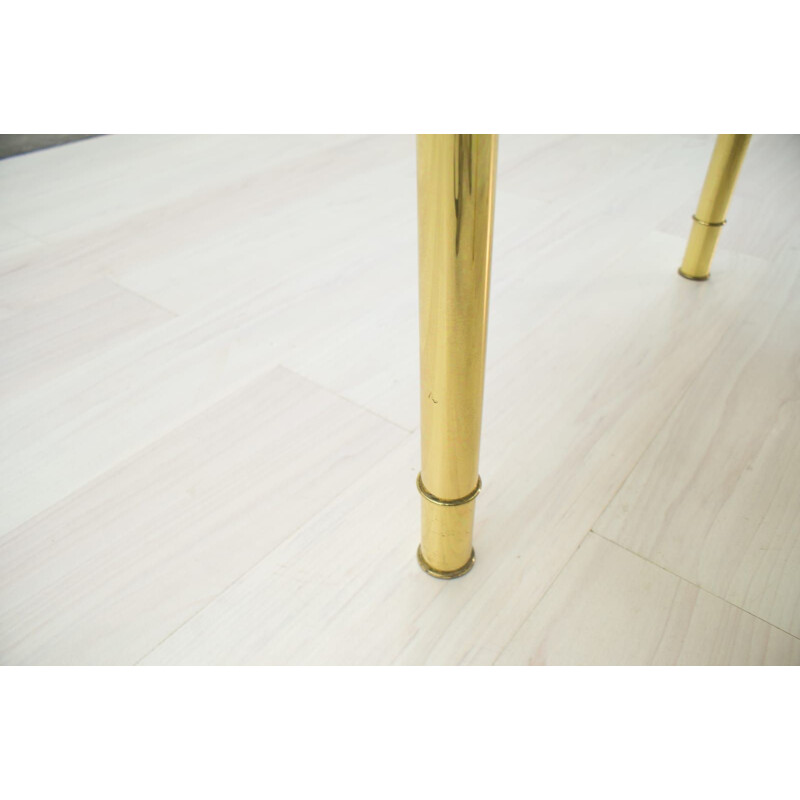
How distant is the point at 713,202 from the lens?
705mm

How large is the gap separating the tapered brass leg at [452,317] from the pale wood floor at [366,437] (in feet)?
0.26

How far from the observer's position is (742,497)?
0.50 meters

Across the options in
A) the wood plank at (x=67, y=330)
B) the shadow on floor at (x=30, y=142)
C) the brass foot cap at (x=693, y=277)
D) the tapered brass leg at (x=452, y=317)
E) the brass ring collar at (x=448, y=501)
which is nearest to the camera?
the tapered brass leg at (x=452, y=317)

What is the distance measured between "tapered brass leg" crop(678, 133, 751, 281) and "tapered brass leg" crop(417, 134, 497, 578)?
505mm

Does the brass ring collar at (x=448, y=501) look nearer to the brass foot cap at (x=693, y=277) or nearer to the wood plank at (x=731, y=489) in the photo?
the wood plank at (x=731, y=489)

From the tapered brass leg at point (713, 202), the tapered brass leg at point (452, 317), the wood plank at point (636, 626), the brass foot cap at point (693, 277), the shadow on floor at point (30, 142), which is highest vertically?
the tapered brass leg at point (452, 317)

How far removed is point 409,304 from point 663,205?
48cm

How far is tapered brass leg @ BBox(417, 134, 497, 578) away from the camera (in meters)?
0.27

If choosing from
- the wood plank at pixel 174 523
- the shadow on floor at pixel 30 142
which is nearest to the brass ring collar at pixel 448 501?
the wood plank at pixel 174 523

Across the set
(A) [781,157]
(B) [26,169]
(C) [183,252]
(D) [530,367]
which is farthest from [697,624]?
(B) [26,169]

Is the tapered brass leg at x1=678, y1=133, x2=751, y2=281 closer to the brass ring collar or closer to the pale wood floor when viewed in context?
the pale wood floor

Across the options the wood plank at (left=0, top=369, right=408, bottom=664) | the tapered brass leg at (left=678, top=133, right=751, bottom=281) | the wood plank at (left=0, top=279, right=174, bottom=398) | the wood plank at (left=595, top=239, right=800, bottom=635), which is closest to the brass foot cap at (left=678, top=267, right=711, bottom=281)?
the tapered brass leg at (left=678, top=133, right=751, bottom=281)

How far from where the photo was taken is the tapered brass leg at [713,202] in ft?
2.18

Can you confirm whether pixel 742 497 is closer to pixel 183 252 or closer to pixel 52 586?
pixel 52 586
